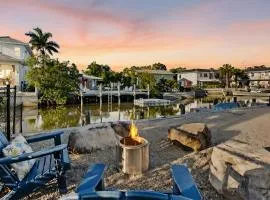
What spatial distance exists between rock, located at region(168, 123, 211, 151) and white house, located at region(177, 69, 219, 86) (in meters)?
102

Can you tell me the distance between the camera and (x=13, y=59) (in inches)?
1955

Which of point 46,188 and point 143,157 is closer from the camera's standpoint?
point 46,188

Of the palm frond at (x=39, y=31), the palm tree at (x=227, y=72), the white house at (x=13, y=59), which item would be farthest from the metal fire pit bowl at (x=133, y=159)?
the palm tree at (x=227, y=72)

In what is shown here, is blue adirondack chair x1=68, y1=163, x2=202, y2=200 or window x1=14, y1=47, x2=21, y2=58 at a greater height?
window x1=14, y1=47, x2=21, y2=58

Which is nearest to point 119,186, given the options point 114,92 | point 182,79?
point 114,92

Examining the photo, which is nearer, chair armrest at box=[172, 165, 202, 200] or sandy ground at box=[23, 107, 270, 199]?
chair armrest at box=[172, 165, 202, 200]

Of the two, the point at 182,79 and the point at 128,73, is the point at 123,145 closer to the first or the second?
the point at 128,73

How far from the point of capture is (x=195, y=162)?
26.6ft

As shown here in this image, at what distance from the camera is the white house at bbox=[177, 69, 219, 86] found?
11225 centimetres

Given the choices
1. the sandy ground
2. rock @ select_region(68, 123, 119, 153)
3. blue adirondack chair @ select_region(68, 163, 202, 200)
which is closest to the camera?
blue adirondack chair @ select_region(68, 163, 202, 200)

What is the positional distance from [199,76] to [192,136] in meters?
105

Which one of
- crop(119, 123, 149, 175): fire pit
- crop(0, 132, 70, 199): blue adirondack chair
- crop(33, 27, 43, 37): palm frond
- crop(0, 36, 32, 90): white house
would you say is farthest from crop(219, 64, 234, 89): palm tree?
crop(0, 132, 70, 199): blue adirondack chair

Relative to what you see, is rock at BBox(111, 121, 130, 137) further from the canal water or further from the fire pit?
the canal water

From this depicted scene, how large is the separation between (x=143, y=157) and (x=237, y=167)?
2205 mm
